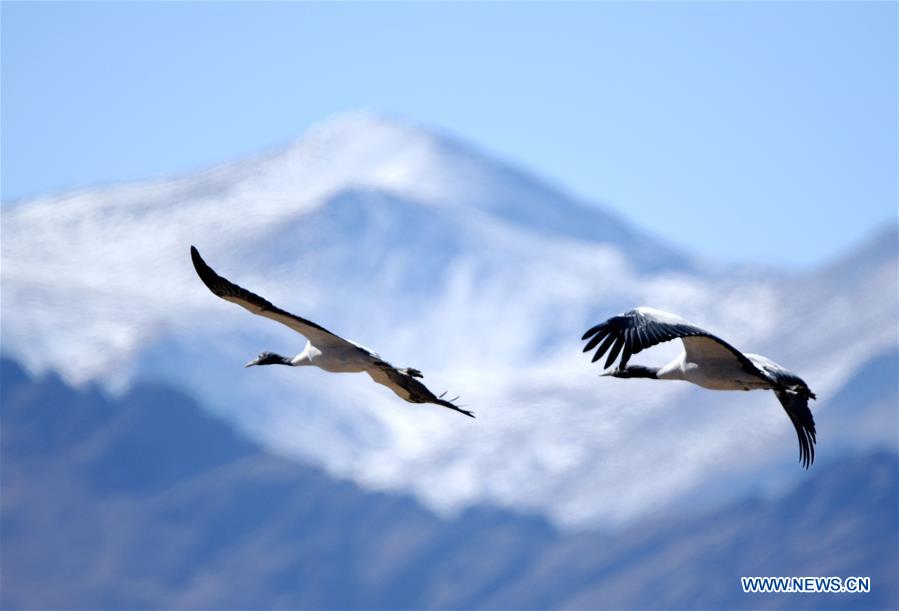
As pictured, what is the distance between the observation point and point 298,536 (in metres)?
160

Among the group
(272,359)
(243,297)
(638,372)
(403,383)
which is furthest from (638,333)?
(272,359)

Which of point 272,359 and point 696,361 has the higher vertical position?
point 696,361

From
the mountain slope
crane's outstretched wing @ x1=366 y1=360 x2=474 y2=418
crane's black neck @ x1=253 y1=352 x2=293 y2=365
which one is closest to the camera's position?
crane's outstretched wing @ x1=366 y1=360 x2=474 y2=418

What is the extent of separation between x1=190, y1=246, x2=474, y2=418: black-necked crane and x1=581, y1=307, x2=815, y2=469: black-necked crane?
268 cm

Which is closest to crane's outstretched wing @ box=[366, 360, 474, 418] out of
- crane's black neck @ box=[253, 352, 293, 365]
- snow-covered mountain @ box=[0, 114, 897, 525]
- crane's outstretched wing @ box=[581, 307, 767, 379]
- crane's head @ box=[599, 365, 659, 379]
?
crane's black neck @ box=[253, 352, 293, 365]

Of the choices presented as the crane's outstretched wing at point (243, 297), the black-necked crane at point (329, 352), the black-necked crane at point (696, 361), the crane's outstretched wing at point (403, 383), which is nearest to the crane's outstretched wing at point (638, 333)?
the black-necked crane at point (696, 361)

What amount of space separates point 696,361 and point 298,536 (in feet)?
439

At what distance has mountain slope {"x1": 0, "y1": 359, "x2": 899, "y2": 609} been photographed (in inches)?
5581

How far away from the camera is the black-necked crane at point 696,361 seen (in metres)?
26.3

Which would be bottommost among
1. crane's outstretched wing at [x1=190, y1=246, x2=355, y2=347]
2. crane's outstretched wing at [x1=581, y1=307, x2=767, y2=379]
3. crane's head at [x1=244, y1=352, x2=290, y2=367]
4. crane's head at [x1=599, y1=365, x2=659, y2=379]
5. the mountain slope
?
crane's outstretched wing at [x1=190, y1=246, x2=355, y2=347]

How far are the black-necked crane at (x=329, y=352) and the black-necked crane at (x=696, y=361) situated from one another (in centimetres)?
268

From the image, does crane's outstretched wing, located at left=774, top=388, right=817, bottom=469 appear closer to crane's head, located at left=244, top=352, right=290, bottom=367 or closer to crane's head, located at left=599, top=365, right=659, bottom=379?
crane's head, located at left=599, top=365, right=659, bottom=379

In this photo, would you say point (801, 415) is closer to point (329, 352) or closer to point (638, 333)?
point (638, 333)

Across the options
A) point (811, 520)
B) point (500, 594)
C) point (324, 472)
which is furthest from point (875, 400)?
point (324, 472)
